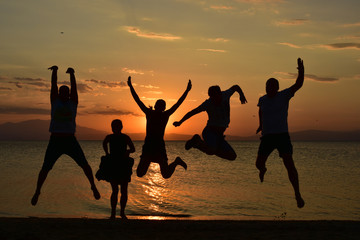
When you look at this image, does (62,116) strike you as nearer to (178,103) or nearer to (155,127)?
(155,127)

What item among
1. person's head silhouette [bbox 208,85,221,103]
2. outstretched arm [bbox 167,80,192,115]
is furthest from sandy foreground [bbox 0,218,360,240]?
person's head silhouette [bbox 208,85,221,103]

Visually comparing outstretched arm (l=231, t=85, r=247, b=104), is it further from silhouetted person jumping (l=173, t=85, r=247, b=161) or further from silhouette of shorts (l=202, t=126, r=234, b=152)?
silhouette of shorts (l=202, t=126, r=234, b=152)

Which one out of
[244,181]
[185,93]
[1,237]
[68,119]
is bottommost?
[244,181]

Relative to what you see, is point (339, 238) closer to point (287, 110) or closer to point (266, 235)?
point (266, 235)

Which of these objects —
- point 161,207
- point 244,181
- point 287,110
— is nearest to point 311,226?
point 287,110

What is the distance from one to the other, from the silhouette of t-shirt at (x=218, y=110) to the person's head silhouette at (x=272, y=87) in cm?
103

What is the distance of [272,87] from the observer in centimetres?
949

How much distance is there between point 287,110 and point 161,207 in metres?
17.9

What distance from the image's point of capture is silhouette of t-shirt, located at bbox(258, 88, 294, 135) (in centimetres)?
926

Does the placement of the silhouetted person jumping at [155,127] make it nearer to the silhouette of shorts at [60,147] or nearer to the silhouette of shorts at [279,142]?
the silhouette of shorts at [60,147]

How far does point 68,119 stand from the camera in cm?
936

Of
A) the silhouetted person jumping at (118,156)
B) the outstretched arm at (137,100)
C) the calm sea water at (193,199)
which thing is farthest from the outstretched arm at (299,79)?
the calm sea water at (193,199)

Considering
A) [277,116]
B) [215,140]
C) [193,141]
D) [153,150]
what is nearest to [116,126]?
[153,150]

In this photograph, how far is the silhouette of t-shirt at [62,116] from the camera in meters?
9.30
